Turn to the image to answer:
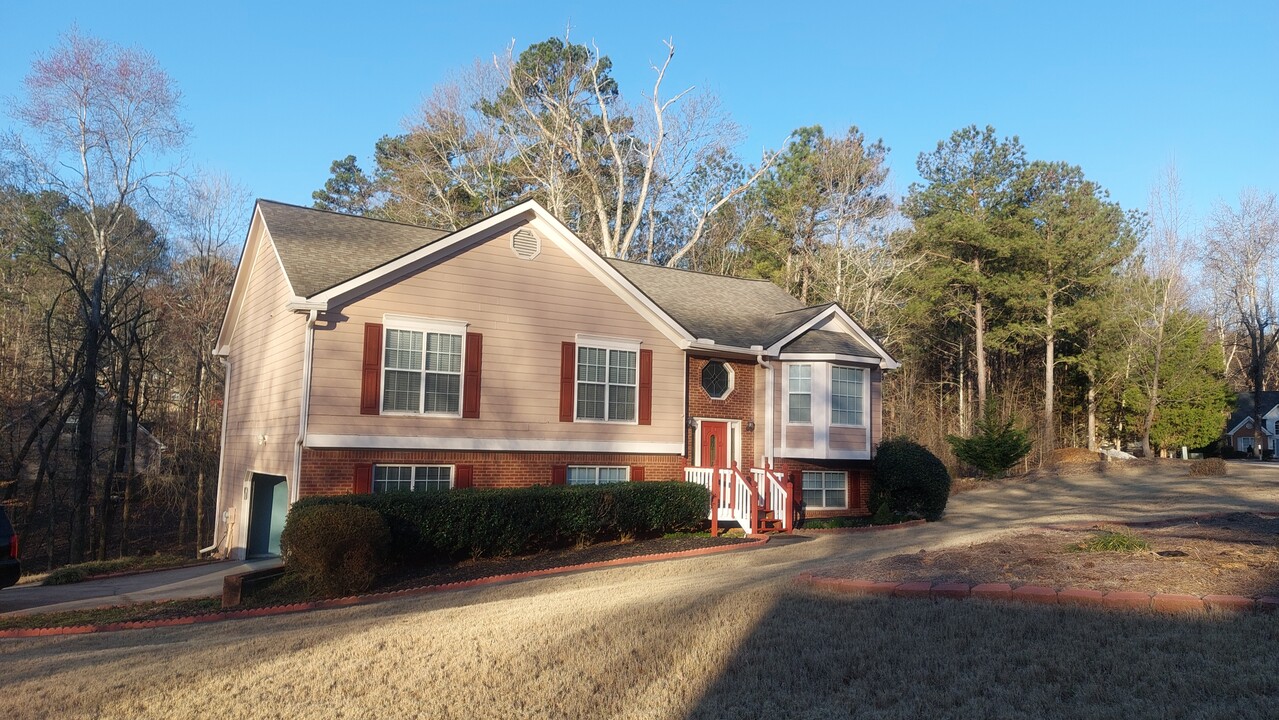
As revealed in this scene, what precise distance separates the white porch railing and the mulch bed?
0.79 metres

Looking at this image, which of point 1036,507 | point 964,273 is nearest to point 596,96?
point 964,273

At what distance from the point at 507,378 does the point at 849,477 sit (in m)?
8.31

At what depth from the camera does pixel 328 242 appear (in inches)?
685

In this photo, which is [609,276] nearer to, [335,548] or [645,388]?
[645,388]

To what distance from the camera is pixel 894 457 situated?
1966cm

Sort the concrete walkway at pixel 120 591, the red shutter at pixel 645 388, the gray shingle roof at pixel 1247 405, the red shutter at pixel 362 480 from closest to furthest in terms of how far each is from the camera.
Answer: the concrete walkway at pixel 120 591
the red shutter at pixel 362 480
the red shutter at pixel 645 388
the gray shingle roof at pixel 1247 405

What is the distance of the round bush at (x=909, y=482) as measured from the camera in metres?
19.2

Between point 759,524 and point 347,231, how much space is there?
10.1 metres

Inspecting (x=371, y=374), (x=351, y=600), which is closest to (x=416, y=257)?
(x=371, y=374)

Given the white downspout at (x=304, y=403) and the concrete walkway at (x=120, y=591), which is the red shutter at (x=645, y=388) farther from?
the concrete walkway at (x=120, y=591)

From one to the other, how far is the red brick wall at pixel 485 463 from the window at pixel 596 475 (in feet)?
0.39

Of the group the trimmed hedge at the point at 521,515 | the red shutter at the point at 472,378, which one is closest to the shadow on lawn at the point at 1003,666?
the trimmed hedge at the point at 521,515

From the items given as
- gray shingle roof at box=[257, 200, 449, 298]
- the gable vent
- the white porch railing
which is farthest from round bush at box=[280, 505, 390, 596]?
the white porch railing

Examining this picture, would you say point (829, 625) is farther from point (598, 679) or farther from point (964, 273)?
point (964, 273)
